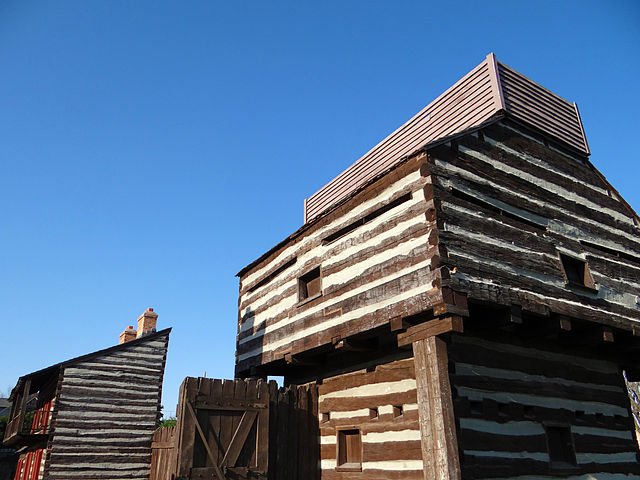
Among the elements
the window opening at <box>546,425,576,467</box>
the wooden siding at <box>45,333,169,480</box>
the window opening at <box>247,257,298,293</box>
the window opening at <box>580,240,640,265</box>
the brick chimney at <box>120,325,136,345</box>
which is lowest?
the window opening at <box>546,425,576,467</box>

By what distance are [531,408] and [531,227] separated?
128 inches

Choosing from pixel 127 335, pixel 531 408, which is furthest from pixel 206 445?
pixel 127 335

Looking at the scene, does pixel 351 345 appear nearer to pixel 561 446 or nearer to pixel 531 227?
pixel 531 227

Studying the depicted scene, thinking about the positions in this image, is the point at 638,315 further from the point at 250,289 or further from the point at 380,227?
the point at 250,289

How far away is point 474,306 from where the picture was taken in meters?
7.80

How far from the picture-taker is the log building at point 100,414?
58.6 feet

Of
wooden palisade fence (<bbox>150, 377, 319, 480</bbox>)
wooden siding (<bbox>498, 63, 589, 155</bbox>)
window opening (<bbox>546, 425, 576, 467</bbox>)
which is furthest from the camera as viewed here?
wooden siding (<bbox>498, 63, 589, 155</bbox>)

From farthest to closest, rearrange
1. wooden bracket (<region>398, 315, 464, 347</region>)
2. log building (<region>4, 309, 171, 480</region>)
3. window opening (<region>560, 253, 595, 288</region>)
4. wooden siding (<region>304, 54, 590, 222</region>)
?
log building (<region>4, 309, 171, 480</region>) < wooden siding (<region>304, 54, 590, 222</region>) < window opening (<region>560, 253, 595, 288</region>) < wooden bracket (<region>398, 315, 464, 347</region>)

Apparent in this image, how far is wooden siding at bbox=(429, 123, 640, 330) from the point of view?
26.1ft

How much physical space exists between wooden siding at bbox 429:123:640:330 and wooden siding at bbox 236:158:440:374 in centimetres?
46

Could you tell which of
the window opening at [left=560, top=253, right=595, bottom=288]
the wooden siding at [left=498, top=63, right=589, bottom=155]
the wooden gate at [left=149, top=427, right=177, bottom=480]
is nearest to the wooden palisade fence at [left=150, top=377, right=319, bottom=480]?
the window opening at [left=560, top=253, right=595, bottom=288]

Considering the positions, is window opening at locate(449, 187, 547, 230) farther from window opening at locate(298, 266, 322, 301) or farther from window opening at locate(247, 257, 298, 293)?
window opening at locate(247, 257, 298, 293)

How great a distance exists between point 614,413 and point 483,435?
4.29 metres

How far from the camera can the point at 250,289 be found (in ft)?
43.2
